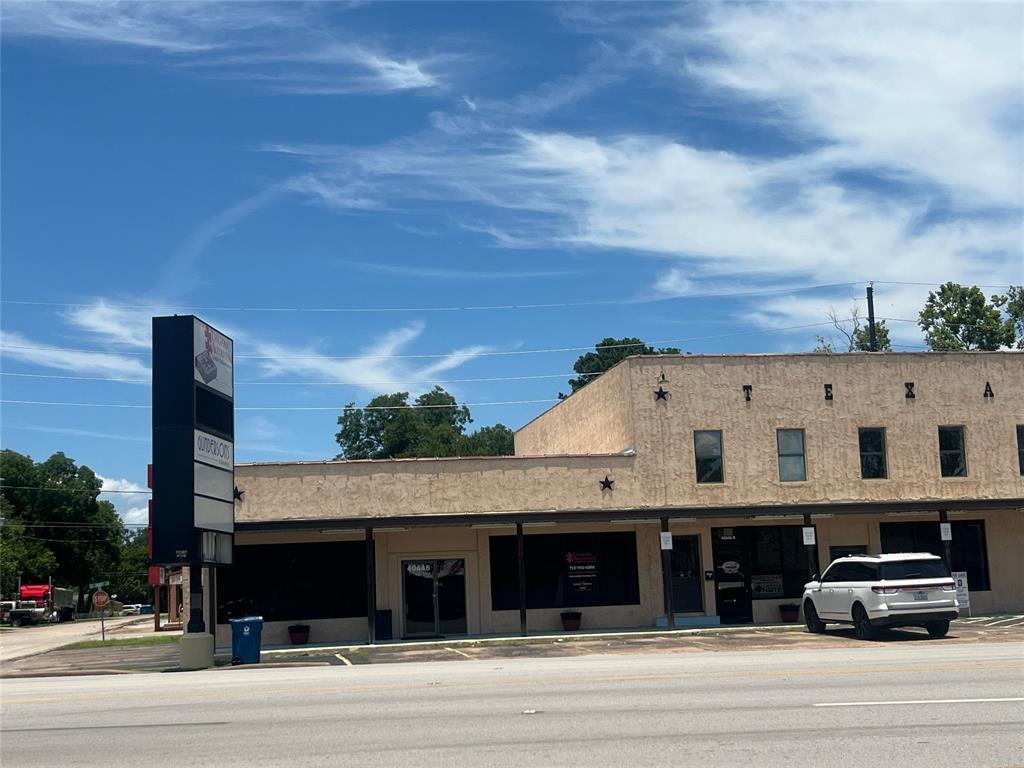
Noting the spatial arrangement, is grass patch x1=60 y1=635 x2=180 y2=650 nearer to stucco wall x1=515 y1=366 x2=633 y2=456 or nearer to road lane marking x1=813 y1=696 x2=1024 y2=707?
stucco wall x1=515 y1=366 x2=633 y2=456

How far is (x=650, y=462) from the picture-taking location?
32.3 m

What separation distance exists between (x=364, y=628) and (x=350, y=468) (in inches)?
177

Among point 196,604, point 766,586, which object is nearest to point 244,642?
point 196,604

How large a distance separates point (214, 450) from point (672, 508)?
12.3 meters

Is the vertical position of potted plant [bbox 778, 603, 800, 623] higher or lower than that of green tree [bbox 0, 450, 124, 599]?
lower

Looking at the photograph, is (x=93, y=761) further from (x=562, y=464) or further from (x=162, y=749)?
(x=562, y=464)

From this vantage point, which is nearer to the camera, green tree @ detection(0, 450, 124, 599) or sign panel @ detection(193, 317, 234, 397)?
sign panel @ detection(193, 317, 234, 397)

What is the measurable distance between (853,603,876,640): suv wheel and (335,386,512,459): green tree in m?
72.8

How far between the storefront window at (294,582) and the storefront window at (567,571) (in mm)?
3929

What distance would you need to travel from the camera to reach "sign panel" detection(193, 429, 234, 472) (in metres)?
25.6

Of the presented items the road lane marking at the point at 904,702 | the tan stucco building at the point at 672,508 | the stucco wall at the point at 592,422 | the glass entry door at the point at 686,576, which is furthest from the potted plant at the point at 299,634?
the road lane marking at the point at 904,702

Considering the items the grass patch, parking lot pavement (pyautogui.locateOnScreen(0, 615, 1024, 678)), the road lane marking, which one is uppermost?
the road lane marking

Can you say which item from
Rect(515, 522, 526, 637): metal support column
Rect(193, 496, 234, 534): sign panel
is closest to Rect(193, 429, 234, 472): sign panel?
Rect(193, 496, 234, 534): sign panel

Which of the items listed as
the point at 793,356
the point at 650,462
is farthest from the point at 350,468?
the point at 793,356
